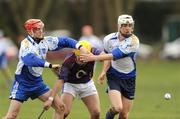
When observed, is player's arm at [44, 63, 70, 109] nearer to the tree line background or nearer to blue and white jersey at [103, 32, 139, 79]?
blue and white jersey at [103, 32, 139, 79]

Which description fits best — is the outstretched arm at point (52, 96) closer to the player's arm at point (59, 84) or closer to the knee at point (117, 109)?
the player's arm at point (59, 84)

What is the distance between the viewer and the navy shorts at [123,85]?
15609 mm

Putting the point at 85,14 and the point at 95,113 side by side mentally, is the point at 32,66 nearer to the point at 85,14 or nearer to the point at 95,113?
the point at 95,113

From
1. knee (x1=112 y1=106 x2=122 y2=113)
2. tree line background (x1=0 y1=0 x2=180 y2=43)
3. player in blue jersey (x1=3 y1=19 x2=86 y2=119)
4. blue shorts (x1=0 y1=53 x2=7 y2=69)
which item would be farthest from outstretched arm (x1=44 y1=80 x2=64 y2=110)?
tree line background (x1=0 y1=0 x2=180 y2=43)

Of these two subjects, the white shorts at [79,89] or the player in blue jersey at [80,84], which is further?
the white shorts at [79,89]

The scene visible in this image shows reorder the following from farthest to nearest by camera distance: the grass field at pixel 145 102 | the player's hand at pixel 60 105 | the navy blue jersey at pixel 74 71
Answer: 1. the grass field at pixel 145 102
2. the navy blue jersey at pixel 74 71
3. the player's hand at pixel 60 105

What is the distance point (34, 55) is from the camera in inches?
560

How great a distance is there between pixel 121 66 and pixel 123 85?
38 cm

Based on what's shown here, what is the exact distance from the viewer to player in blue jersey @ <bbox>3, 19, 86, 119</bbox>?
565 inches

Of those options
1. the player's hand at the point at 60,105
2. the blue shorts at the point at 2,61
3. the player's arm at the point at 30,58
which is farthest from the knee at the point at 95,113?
the blue shorts at the point at 2,61

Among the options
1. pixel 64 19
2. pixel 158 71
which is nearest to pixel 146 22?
pixel 64 19

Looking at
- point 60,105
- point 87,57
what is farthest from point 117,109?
point 87,57

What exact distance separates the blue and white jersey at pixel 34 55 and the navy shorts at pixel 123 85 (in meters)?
1.44

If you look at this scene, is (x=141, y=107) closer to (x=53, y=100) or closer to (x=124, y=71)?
(x=124, y=71)
